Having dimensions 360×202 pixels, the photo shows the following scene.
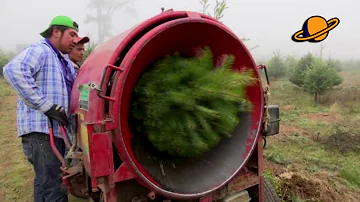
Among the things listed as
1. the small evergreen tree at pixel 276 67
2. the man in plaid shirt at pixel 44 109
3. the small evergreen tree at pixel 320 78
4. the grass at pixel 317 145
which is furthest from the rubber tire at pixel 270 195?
the small evergreen tree at pixel 276 67

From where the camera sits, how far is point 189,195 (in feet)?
6.79

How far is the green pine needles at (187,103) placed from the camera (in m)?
1.91

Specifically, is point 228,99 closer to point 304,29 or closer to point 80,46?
point 80,46

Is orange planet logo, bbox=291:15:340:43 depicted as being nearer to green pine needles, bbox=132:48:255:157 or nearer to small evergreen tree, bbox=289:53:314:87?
green pine needles, bbox=132:48:255:157

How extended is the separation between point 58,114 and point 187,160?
103 centimetres

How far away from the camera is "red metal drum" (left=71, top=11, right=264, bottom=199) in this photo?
1835mm

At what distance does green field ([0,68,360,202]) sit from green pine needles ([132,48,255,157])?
1883mm

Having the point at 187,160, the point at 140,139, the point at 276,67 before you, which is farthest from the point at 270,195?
the point at 276,67

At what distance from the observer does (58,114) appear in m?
2.37

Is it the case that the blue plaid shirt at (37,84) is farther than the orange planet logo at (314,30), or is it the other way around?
the orange planet logo at (314,30)

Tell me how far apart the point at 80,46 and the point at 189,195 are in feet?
6.88

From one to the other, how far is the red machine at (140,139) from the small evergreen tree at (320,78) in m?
10.9

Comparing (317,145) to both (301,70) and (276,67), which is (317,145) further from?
(276,67)

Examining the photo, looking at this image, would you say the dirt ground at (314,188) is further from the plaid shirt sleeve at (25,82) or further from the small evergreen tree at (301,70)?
the small evergreen tree at (301,70)
